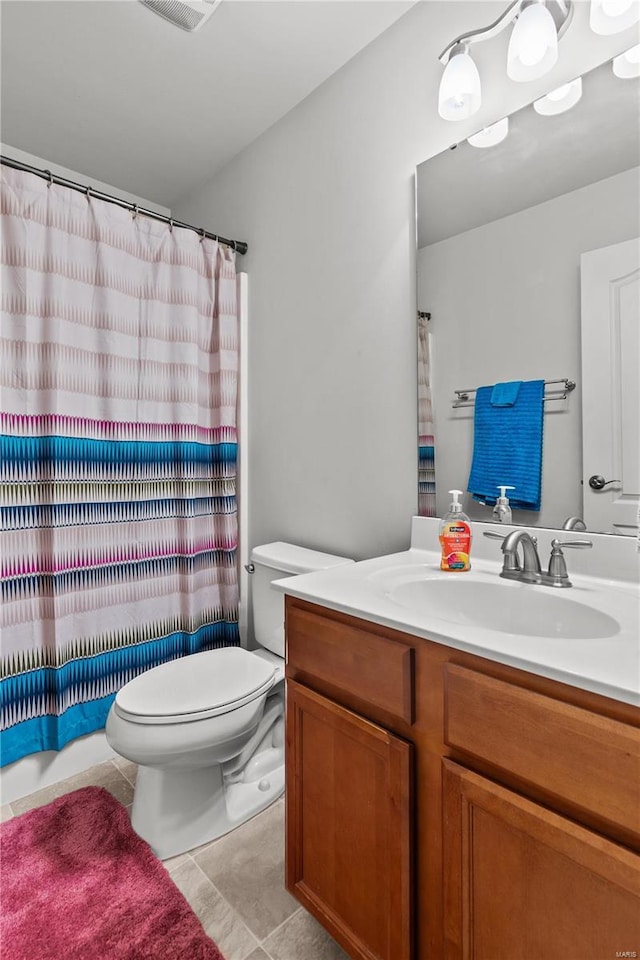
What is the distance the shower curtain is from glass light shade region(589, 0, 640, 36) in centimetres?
139

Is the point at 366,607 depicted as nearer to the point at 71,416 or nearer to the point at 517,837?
the point at 517,837

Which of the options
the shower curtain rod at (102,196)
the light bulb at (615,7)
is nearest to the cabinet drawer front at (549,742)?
the light bulb at (615,7)

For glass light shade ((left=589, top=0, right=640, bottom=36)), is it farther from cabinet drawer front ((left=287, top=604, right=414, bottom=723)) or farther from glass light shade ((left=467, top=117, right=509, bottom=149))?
cabinet drawer front ((left=287, top=604, right=414, bottom=723))

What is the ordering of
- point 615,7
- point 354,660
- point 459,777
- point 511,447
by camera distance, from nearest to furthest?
point 459,777 → point 354,660 → point 615,7 → point 511,447

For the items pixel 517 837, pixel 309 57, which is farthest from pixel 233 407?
pixel 517 837

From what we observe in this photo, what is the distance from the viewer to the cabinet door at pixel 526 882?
2.02ft

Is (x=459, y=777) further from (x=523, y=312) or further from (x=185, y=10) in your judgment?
(x=185, y=10)

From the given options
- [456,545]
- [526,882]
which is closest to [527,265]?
[456,545]

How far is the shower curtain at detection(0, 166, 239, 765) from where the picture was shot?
1579mm

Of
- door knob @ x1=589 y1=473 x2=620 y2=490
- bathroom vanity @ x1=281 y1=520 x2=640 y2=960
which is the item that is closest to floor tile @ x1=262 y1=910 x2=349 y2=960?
bathroom vanity @ x1=281 y1=520 x2=640 y2=960

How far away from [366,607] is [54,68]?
6.84ft

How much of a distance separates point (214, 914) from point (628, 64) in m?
2.17

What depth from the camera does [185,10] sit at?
1.44 meters

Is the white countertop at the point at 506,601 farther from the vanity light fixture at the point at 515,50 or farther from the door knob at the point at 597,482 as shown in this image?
the vanity light fixture at the point at 515,50
